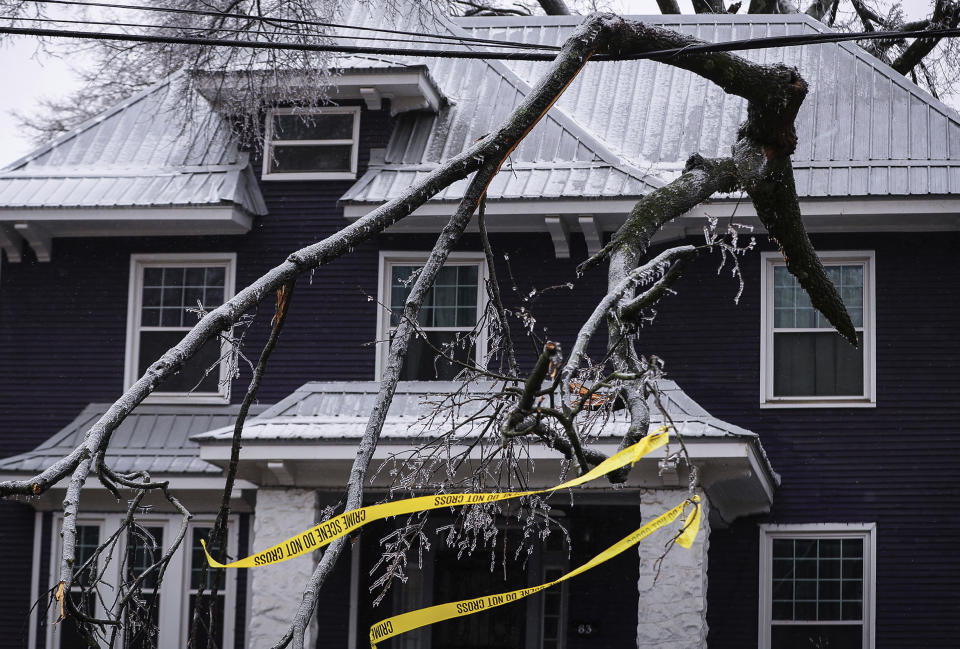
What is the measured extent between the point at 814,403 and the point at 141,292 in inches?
289

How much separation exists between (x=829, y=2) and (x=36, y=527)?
50.3 feet

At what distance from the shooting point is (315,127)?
1470 centimetres

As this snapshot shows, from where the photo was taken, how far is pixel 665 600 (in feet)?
36.9

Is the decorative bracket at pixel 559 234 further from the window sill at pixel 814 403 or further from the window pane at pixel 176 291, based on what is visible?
the window pane at pixel 176 291

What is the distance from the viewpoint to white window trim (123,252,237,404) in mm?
14523

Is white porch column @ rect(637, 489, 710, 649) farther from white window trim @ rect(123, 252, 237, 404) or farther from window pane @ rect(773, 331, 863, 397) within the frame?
white window trim @ rect(123, 252, 237, 404)

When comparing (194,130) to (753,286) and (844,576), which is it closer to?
(753,286)

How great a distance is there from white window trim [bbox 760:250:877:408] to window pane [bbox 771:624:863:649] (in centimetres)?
220

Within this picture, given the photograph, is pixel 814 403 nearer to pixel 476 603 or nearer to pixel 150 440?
pixel 150 440

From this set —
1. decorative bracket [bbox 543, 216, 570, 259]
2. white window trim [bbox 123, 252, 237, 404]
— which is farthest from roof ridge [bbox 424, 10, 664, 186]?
white window trim [bbox 123, 252, 237, 404]

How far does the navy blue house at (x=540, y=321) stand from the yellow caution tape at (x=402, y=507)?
776 cm

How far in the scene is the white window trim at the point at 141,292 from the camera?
572 inches

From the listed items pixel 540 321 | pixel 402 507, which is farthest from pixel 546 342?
pixel 540 321

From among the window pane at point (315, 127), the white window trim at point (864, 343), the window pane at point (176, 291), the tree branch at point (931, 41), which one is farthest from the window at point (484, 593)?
the tree branch at point (931, 41)
